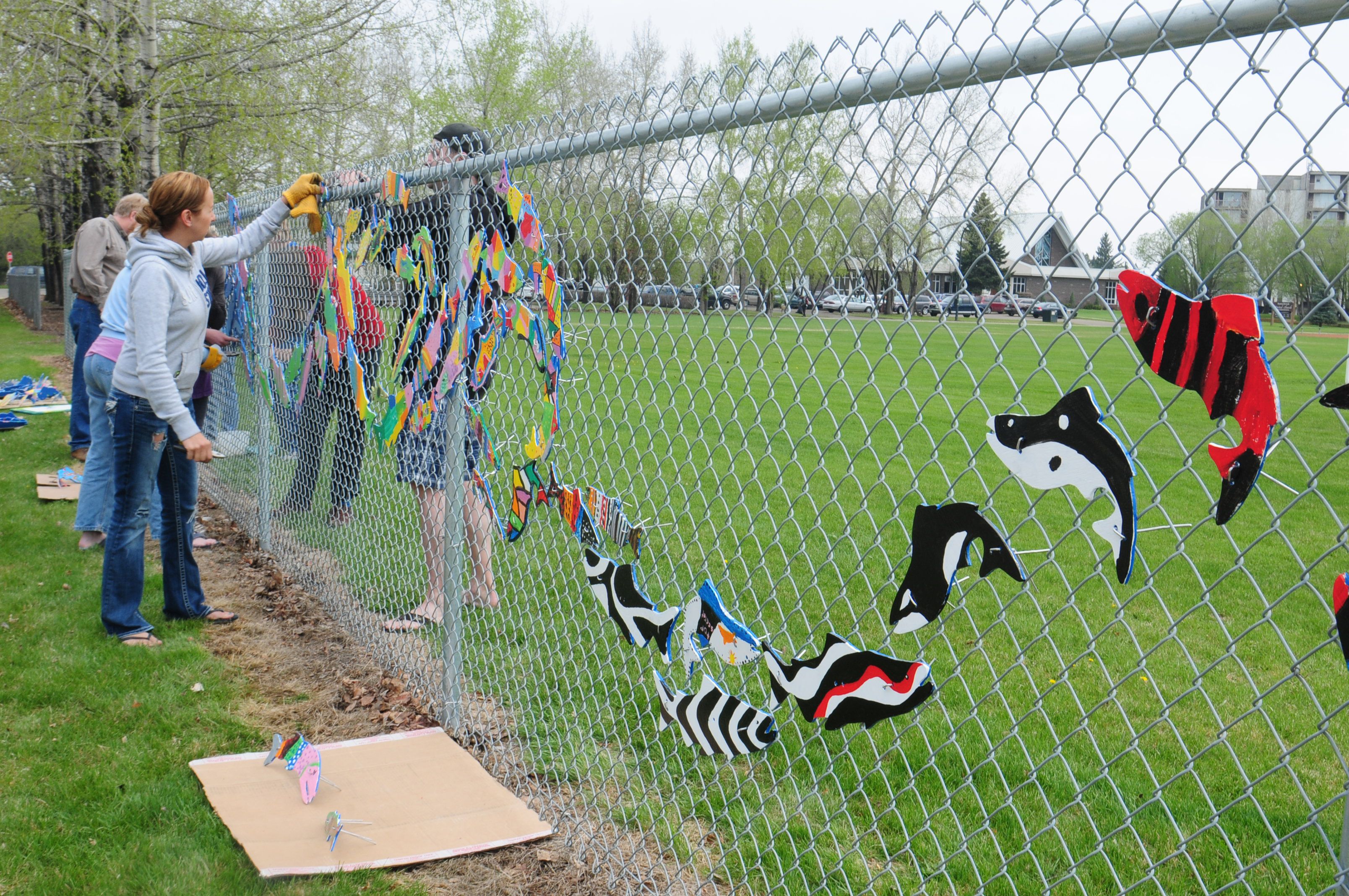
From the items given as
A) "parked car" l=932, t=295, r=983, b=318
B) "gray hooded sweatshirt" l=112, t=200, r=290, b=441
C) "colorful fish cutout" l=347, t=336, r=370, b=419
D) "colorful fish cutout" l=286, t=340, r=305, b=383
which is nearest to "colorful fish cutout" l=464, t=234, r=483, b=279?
"colorful fish cutout" l=347, t=336, r=370, b=419

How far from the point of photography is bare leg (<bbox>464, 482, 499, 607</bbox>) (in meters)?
3.78

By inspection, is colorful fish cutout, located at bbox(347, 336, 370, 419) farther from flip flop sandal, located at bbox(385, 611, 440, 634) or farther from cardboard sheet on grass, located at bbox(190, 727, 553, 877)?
cardboard sheet on grass, located at bbox(190, 727, 553, 877)

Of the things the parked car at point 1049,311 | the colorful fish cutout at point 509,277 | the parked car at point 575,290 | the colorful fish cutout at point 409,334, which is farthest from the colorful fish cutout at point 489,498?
the parked car at point 1049,311

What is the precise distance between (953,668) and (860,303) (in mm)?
1731

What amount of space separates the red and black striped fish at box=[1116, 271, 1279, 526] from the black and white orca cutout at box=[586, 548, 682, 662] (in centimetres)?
147

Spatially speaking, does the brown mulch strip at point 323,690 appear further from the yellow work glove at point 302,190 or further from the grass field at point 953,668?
the yellow work glove at point 302,190

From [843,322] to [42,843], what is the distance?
268 centimetres

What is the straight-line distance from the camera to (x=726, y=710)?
2297 millimetres

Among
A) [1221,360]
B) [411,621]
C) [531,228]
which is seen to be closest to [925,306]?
[1221,360]

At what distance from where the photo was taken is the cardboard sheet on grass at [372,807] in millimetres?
2814

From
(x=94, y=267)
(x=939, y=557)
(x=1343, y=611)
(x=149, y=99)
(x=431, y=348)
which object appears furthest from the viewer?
(x=149, y=99)

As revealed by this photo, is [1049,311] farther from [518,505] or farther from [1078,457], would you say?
[518,505]

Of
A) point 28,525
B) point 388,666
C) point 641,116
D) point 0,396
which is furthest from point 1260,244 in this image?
point 0,396

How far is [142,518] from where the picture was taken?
419cm
